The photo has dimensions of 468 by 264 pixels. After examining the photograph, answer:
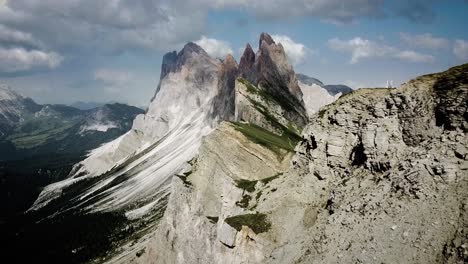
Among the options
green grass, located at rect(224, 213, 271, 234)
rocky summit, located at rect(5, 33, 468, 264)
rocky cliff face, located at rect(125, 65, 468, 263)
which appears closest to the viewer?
rocky cliff face, located at rect(125, 65, 468, 263)

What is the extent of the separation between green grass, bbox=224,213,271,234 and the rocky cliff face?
0.46ft

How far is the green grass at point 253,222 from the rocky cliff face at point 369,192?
0.14m

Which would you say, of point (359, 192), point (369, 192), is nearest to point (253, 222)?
point (359, 192)

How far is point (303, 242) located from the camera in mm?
52094

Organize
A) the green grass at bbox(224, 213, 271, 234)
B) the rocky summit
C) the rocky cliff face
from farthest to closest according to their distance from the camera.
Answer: the green grass at bbox(224, 213, 271, 234)
the rocky summit
the rocky cliff face

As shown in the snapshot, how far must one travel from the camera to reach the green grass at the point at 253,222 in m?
57.9

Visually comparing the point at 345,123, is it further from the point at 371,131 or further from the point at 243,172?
the point at 243,172

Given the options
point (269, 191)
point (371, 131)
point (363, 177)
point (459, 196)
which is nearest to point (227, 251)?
point (269, 191)

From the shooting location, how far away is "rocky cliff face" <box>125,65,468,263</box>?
Result: 40.8 metres

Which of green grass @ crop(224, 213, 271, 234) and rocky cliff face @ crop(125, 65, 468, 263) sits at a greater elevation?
rocky cliff face @ crop(125, 65, 468, 263)

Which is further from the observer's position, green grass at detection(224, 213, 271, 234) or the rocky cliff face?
green grass at detection(224, 213, 271, 234)

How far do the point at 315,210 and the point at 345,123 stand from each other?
1204cm

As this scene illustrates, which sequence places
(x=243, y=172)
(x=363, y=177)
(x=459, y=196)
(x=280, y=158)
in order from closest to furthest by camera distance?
(x=459, y=196)
(x=363, y=177)
(x=243, y=172)
(x=280, y=158)

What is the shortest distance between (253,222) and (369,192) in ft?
57.8
